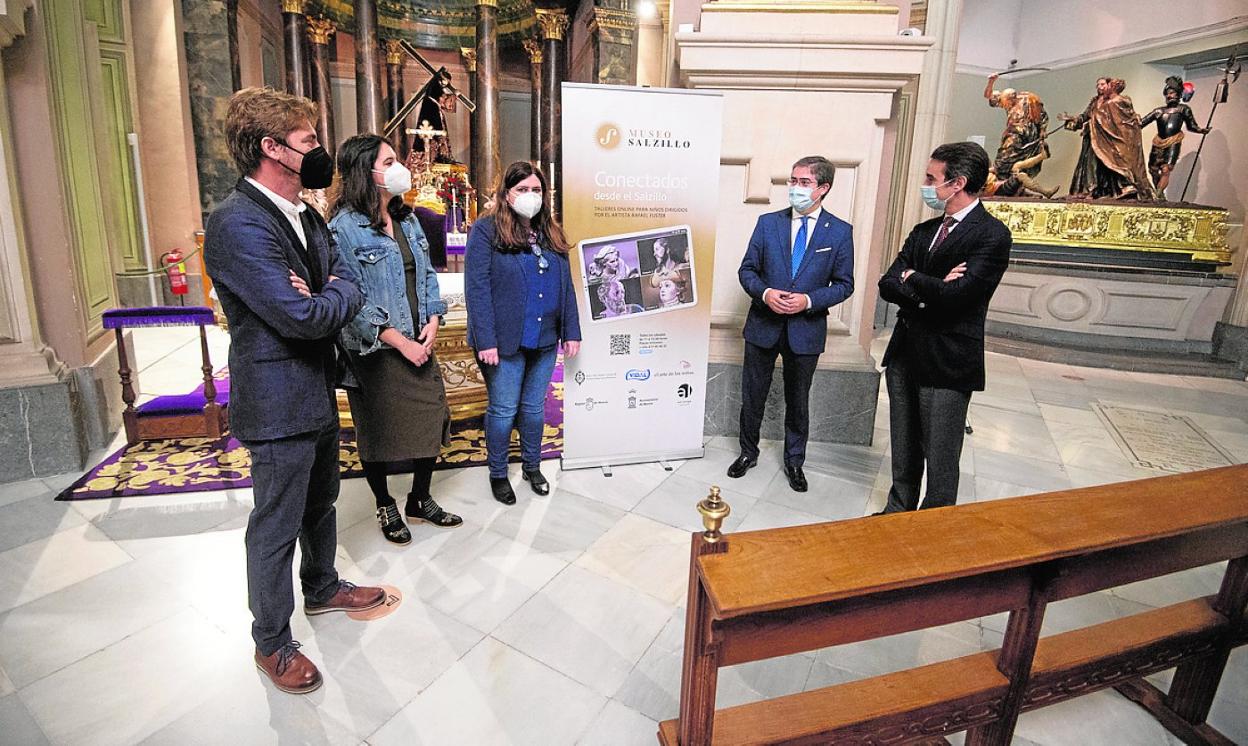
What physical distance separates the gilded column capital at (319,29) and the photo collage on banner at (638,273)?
1154cm

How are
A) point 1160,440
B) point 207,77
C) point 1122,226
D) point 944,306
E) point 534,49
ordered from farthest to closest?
point 534,49 < point 207,77 < point 1122,226 < point 1160,440 < point 944,306

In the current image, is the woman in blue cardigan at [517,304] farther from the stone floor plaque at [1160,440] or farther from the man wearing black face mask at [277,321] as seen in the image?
the stone floor plaque at [1160,440]

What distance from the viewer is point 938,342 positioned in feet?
8.74

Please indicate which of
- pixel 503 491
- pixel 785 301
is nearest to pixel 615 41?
pixel 785 301

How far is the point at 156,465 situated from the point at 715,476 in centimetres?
306

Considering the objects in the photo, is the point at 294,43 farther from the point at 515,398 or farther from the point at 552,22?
the point at 515,398

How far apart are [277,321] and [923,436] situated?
254cm

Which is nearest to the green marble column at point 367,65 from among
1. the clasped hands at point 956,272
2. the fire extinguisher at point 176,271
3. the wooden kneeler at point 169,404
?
the fire extinguisher at point 176,271

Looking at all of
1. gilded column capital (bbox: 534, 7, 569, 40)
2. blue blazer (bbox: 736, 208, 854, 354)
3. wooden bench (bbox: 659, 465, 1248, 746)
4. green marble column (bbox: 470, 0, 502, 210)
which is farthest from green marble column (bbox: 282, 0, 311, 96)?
wooden bench (bbox: 659, 465, 1248, 746)

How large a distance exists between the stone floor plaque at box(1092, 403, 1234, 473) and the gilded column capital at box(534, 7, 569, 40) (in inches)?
437

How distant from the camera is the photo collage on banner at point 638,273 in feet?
11.4

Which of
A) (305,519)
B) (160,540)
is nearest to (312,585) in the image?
(305,519)

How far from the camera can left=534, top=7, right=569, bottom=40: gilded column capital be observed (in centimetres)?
1232

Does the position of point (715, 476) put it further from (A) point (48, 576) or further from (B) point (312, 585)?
(A) point (48, 576)
